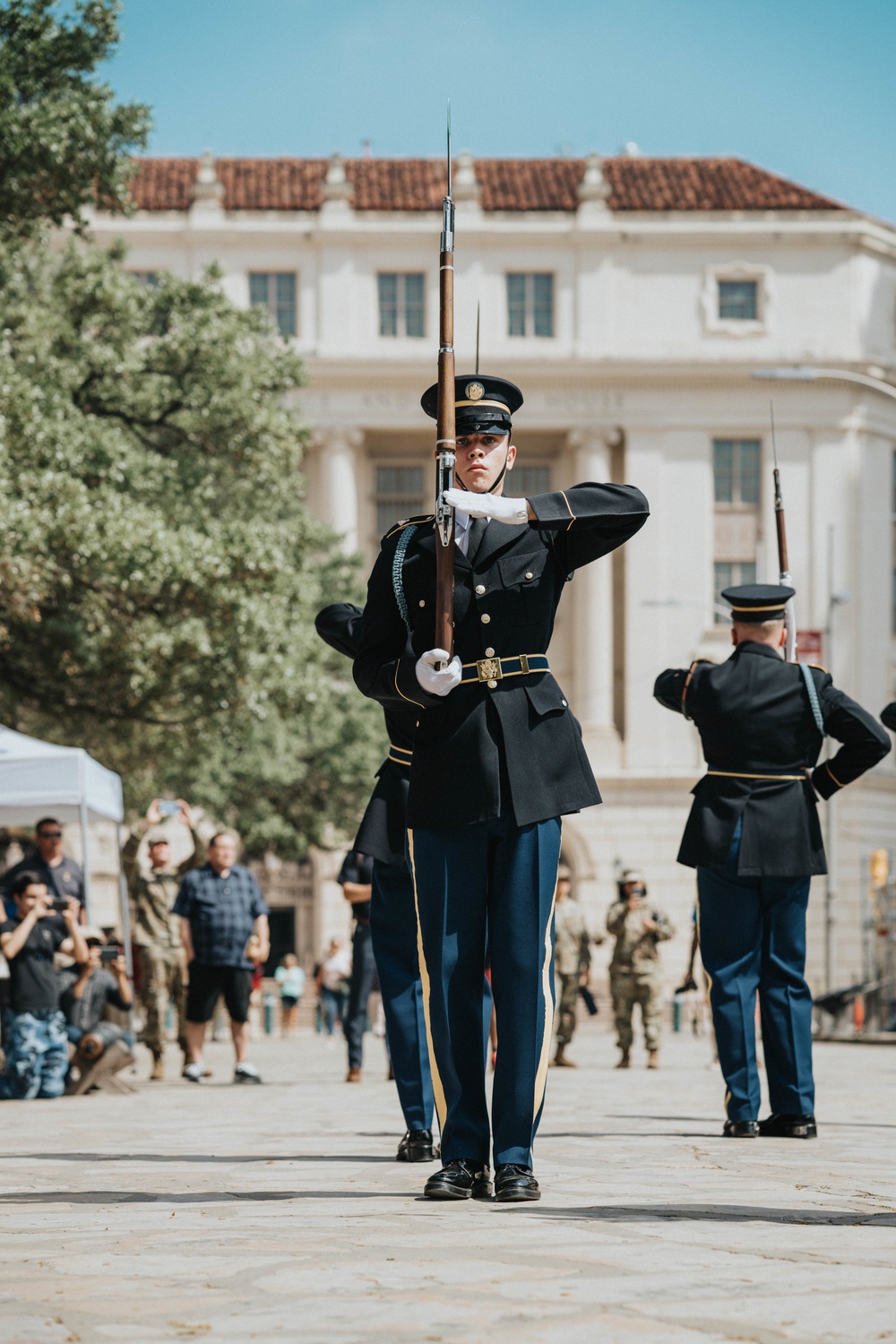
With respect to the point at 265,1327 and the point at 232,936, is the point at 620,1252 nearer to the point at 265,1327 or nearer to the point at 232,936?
the point at 265,1327

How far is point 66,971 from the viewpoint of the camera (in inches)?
584

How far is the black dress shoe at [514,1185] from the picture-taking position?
5.52 metres

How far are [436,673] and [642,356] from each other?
51891 mm

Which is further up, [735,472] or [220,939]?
[735,472]

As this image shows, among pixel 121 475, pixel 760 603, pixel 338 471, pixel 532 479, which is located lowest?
pixel 760 603

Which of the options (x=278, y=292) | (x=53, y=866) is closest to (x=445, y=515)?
(x=53, y=866)

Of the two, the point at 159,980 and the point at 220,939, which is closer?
the point at 220,939

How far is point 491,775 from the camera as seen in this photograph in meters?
A: 5.71

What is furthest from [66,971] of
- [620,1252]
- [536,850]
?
[620,1252]

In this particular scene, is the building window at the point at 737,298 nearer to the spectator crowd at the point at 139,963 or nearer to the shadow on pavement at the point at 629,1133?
the spectator crowd at the point at 139,963

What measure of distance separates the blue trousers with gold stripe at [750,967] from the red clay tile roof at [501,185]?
162ft

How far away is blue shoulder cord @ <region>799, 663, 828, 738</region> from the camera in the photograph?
8.32 m

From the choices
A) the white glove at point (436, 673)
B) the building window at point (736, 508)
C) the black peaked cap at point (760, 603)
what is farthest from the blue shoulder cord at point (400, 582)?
the building window at point (736, 508)

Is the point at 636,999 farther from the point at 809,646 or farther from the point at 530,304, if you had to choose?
the point at 530,304
